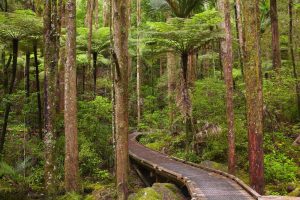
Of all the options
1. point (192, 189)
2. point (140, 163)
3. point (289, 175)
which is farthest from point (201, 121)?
point (192, 189)

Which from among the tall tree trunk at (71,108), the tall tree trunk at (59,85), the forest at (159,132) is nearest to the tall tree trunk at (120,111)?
the forest at (159,132)

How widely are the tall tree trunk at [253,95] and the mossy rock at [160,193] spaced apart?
223cm

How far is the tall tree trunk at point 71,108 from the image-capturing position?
10.1 m

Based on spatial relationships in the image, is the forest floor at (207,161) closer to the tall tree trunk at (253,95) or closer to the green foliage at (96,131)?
the tall tree trunk at (253,95)

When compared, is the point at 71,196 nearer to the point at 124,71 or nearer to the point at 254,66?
the point at 124,71

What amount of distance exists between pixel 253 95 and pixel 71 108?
4.98 metres

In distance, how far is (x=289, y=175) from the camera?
36.7 feet

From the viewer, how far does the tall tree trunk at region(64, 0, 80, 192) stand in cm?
1007

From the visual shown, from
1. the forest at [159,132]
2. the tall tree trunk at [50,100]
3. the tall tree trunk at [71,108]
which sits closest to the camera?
the forest at [159,132]

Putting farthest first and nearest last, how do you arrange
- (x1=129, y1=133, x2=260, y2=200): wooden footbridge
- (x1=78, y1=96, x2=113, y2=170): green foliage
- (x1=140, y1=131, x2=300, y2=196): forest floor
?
(x1=78, y1=96, x2=113, y2=170): green foliage < (x1=140, y1=131, x2=300, y2=196): forest floor < (x1=129, y1=133, x2=260, y2=200): wooden footbridge

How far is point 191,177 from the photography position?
10.5m

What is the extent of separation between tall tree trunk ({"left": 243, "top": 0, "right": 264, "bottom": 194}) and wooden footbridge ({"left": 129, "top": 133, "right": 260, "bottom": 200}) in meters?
0.57

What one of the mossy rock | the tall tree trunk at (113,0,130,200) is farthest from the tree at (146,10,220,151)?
the tall tree trunk at (113,0,130,200)

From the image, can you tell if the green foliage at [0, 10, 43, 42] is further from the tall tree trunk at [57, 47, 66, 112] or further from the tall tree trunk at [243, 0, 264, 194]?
the tall tree trunk at [243, 0, 264, 194]
